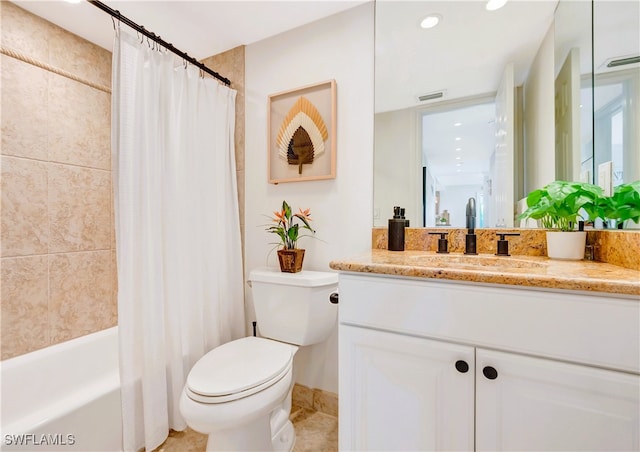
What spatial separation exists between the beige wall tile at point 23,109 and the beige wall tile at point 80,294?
23.4 inches

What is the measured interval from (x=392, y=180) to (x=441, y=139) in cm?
30

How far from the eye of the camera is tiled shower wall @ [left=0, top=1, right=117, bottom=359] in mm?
1425

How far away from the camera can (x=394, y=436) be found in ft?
2.82

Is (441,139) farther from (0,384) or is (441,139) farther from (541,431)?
(0,384)

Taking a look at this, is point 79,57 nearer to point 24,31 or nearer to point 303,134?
point 24,31

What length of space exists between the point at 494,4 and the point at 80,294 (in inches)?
104

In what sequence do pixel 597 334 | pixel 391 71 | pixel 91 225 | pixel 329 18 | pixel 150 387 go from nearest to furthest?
1. pixel 597 334
2. pixel 150 387
3. pixel 391 71
4. pixel 329 18
5. pixel 91 225

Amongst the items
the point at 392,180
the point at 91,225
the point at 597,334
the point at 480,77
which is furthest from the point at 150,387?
the point at 480,77

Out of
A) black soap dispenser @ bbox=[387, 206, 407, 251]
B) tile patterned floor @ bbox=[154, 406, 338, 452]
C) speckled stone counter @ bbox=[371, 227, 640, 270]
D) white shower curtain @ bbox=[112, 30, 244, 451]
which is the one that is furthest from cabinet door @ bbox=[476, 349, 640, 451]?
white shower curtain @ bbox=[112, 30, 244, 451]

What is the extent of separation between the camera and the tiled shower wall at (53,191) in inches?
56.1

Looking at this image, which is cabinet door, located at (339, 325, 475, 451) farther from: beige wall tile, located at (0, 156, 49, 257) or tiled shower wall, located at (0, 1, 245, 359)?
beige wall tile, located at (0, 156, 49, 257)

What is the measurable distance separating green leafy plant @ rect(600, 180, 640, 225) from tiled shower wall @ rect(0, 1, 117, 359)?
2487 millimetres

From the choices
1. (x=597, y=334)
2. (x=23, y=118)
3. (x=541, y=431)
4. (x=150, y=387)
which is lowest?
(x=150, y=387)

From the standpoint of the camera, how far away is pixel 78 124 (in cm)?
170
